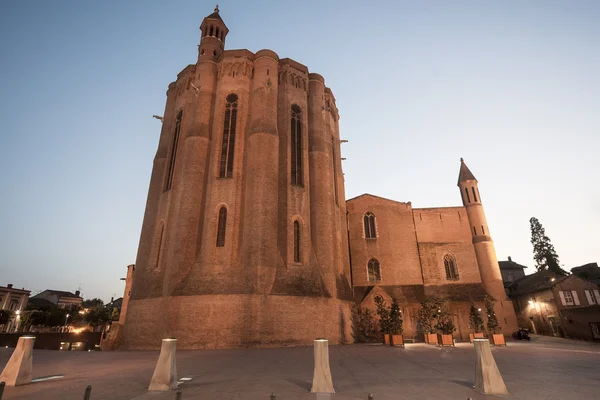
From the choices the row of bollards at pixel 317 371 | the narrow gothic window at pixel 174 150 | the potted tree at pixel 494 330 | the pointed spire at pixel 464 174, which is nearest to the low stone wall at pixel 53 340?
the narrow gothic window at pixel 174 150

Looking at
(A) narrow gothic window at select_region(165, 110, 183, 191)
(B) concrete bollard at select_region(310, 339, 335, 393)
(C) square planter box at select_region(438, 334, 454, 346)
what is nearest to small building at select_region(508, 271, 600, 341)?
(C) square planter box at select_region(438, 334, 454, 346)

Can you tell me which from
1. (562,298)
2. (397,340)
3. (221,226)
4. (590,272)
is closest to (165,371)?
(221,226)

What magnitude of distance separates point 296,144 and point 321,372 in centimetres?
1940

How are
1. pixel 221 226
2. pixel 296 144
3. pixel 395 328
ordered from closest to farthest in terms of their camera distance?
pixel 221 226 < pixel 395 328 < pixel 296 144

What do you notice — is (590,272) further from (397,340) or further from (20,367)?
(20,367)

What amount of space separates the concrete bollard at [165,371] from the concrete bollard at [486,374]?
6.35m

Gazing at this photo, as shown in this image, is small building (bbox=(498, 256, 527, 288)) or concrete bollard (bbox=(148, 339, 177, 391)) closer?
concrete bollard (bbox=(148, 339, 177, 391))

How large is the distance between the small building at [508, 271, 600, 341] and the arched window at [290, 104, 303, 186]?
25.8 metres

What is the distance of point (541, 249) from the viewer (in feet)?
165

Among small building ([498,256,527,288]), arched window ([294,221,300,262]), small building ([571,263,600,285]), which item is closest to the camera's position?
arched window ([294,221,300,262])

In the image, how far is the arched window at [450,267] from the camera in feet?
97.7

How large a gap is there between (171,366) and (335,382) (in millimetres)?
3751

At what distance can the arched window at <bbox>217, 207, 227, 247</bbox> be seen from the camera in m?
19.5

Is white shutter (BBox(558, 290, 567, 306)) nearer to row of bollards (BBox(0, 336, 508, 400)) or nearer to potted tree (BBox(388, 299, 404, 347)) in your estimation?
potted tree (BBox(388, 299, 404, 347))
